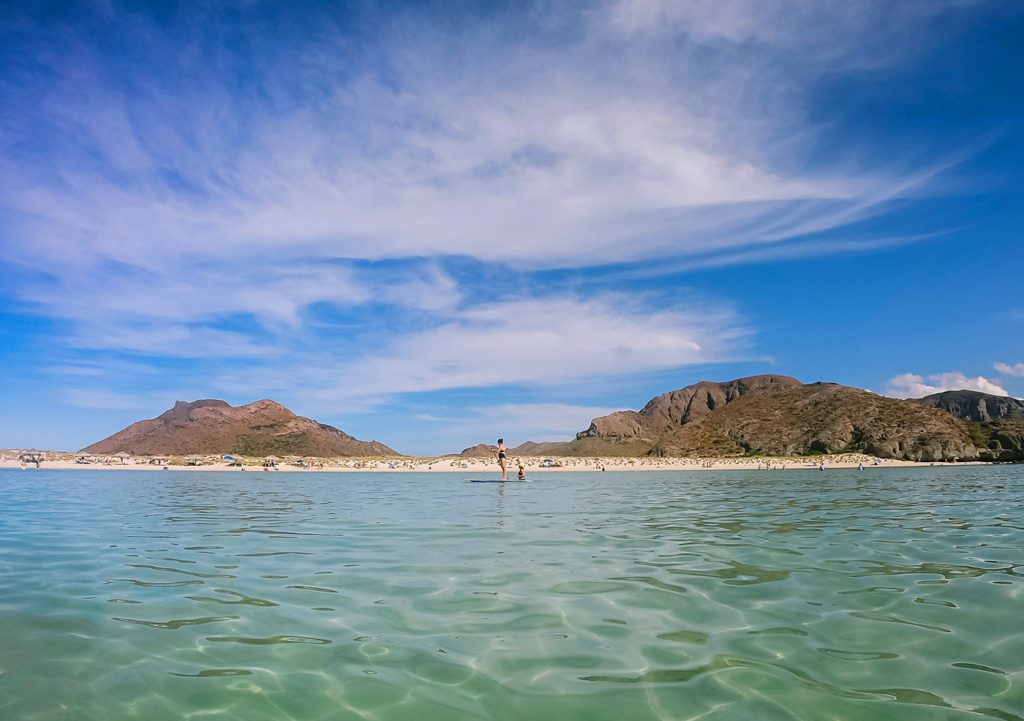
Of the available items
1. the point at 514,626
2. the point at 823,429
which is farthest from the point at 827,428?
the point at 514,626

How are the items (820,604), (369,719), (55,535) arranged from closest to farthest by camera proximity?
(369,719), (820,604), (55,535)

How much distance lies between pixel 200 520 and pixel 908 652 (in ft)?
59.1

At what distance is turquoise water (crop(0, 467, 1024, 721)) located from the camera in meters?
5.02

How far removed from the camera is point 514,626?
23.1 ft

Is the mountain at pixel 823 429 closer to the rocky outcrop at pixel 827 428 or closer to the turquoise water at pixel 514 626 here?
the rocky outcrop at pixel 827 428

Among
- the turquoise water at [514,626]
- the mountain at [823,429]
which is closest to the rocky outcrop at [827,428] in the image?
the mountain at [823,429]

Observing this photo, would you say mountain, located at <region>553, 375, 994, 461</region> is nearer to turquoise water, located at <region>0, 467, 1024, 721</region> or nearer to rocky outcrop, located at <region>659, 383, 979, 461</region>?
rocky outcrop, located at <region>659, 383, 979, 461</region>

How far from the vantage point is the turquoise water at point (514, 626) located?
5023 millimetres

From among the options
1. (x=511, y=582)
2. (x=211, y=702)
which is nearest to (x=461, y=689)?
(x=211, y=702)

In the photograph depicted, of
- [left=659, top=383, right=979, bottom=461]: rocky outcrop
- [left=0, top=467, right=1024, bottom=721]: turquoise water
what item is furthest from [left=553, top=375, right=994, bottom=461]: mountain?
[left=0, top=467, right=1024, bottom=721]: turquoise water

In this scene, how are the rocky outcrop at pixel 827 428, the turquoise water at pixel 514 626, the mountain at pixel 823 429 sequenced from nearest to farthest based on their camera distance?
the turquoise water at pixel 514 626, the rocky outcrop at pixel 827 428, the mountain at pixel 823 429

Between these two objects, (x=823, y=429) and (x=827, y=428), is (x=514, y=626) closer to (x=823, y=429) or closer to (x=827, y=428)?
(x=827, y=428)

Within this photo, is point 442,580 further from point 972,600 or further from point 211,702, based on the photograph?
point 972,600

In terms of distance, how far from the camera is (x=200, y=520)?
18.4 metres
